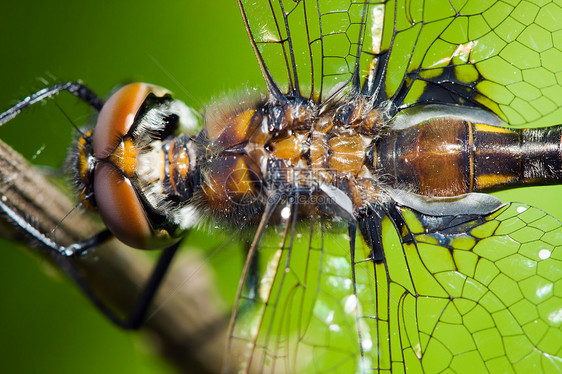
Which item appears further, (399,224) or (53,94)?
(53,94)

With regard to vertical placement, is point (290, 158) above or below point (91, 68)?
below

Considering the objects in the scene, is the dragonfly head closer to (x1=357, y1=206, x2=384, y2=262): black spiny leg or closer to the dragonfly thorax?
the dragonfly thorax

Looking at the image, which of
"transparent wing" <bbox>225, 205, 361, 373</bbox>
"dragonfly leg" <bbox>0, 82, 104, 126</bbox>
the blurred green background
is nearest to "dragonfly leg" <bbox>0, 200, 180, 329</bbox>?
the blurred green background

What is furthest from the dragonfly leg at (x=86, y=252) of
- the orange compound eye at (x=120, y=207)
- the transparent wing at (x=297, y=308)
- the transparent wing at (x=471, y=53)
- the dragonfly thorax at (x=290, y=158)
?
the transparent wing at (x=471, y=53)

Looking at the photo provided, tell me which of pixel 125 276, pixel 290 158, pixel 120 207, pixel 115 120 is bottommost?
pixel 125 276

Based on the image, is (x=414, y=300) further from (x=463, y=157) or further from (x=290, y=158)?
(x=290, y=158)

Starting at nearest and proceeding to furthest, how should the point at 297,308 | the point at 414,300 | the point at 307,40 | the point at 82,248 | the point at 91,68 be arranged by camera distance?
the point at 297,308
the point at 414,300
the point at 307,40
the point at 82,248
the point at 91,68

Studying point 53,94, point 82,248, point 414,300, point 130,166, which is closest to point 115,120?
point 130,166
